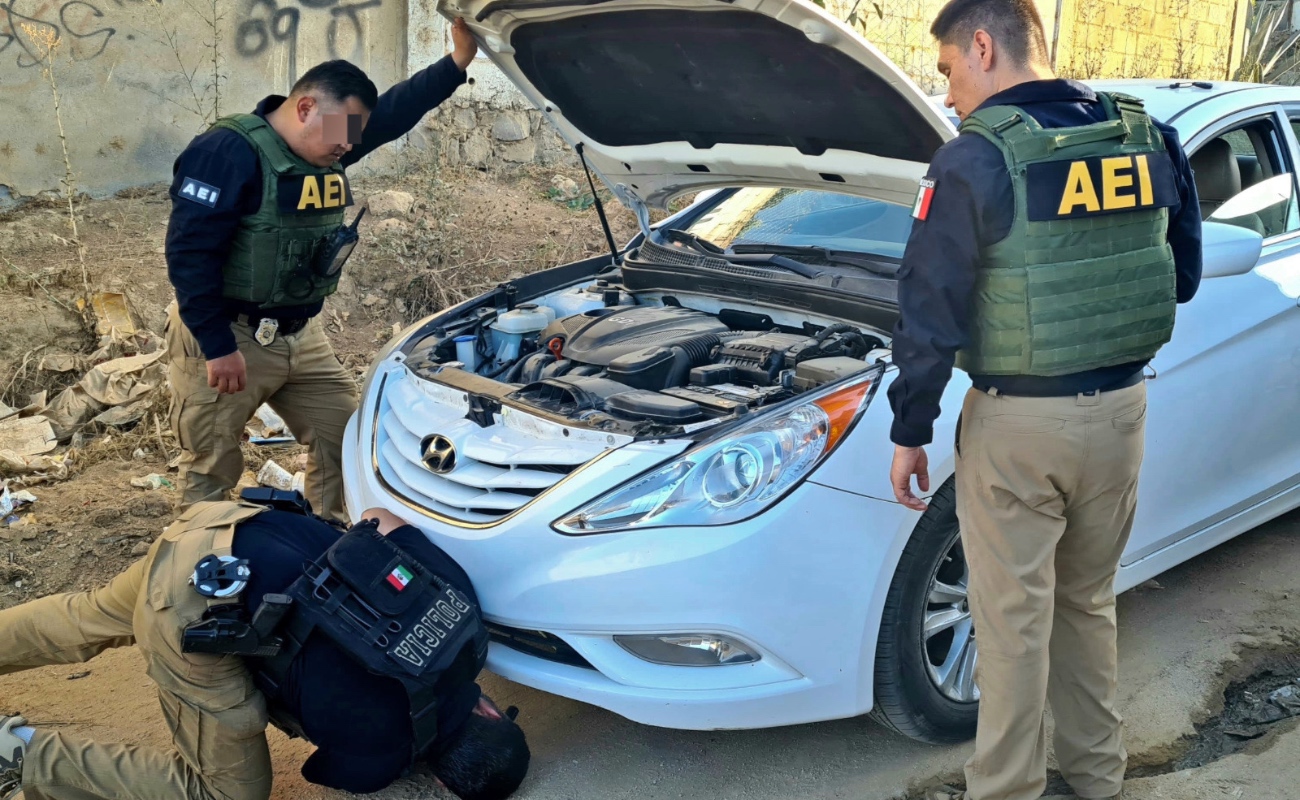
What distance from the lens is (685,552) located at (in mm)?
2350

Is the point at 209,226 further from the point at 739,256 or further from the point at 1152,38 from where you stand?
the point at 1152,38

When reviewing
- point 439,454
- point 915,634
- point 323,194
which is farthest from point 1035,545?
point 323,194

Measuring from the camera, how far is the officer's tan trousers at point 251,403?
3.62 m

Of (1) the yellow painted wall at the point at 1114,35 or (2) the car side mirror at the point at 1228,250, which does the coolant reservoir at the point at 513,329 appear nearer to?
(2) the car side mirror at the point at 1228,250

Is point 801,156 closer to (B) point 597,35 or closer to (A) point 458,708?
(B) point 597,35

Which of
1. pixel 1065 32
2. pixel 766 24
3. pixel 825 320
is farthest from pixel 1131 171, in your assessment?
pixel 1065 32

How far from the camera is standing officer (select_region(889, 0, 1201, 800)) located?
6.82ft

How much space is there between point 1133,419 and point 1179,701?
3.87 ft

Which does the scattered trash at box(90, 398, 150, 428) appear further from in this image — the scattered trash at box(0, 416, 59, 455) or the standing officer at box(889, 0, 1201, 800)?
the standing officer at box(889, 0, 1201, 800)

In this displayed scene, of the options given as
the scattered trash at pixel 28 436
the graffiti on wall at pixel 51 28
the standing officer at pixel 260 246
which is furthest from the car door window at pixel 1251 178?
the graffiti on wall at pixel 51 28

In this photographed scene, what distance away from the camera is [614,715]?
300 cm

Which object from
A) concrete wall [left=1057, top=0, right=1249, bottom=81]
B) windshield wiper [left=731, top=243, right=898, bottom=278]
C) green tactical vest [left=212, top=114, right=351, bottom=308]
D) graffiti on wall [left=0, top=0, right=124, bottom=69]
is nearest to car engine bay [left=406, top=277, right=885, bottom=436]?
windshield wiper [left=731, top=243, right=898, bottom=278]

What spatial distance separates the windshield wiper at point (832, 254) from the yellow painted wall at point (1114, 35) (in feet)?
22.2

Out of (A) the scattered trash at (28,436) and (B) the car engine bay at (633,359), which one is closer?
(B) the car engine bay at (633,359)
